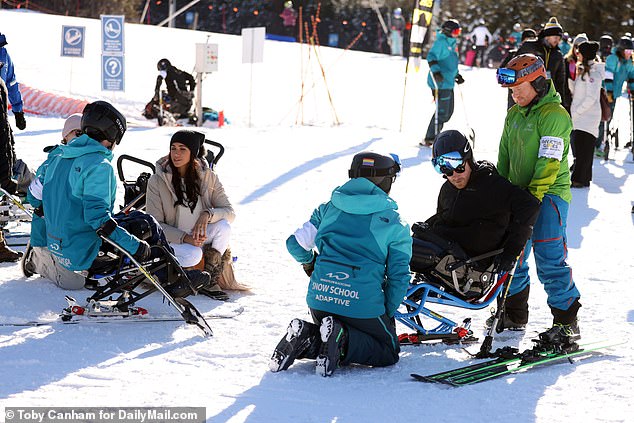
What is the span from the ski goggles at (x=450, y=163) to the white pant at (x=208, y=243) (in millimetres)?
1614

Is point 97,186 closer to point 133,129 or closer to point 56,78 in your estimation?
point 133,129

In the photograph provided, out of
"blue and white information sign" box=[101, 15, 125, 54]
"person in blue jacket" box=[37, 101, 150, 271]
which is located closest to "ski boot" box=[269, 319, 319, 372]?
"person in blue jacket" box=[37, 101, 150, 271]

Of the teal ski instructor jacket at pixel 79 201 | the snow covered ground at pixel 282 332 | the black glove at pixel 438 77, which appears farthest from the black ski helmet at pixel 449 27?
the teal ski instructor jacket at pixel 79 201

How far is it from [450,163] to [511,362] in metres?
1.13

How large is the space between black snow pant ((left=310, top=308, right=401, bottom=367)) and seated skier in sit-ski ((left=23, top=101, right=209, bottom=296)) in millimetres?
1167

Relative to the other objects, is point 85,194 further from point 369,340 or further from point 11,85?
point 11,85

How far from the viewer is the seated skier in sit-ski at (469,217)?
5.31m

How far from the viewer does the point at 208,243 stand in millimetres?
6328

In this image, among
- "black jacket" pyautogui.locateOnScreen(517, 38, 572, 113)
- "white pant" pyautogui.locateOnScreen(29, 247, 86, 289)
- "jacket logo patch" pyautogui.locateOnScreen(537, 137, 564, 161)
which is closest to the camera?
"jacket logo patch" pyautogui.locateOnScreen(537, 137, 564, 161)

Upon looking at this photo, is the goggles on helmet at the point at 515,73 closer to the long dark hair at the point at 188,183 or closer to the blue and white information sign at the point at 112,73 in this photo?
the long dark hair at the point at 188,183

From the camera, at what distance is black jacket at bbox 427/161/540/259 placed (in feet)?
17.3

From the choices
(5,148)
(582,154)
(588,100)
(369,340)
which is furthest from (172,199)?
(588,100)

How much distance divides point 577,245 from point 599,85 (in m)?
3.51

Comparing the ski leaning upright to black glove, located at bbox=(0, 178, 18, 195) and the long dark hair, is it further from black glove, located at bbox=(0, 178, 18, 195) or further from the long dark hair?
black glove, located at bbox=(0, 178, 18, 195)
